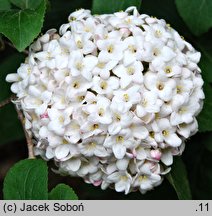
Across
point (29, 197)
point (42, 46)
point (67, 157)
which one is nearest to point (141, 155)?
point (67, 157)

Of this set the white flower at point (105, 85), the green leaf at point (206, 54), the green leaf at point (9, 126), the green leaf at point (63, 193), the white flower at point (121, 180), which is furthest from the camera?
the green leaf at point (9, 126)

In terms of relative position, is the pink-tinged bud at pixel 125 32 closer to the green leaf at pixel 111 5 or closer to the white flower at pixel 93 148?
the green leaf at pixel 111 5

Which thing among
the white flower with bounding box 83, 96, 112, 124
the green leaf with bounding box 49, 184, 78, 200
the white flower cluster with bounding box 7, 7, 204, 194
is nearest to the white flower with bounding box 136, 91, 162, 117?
the white flower cluster with bounding box 7, 7, 204, 194

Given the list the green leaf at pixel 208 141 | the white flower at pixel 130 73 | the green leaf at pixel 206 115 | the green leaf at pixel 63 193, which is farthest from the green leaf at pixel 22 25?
the green leaf at pixel 208 141

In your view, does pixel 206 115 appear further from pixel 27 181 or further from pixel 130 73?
pixel 27 181

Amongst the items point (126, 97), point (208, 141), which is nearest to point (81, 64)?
point (126, 97)
